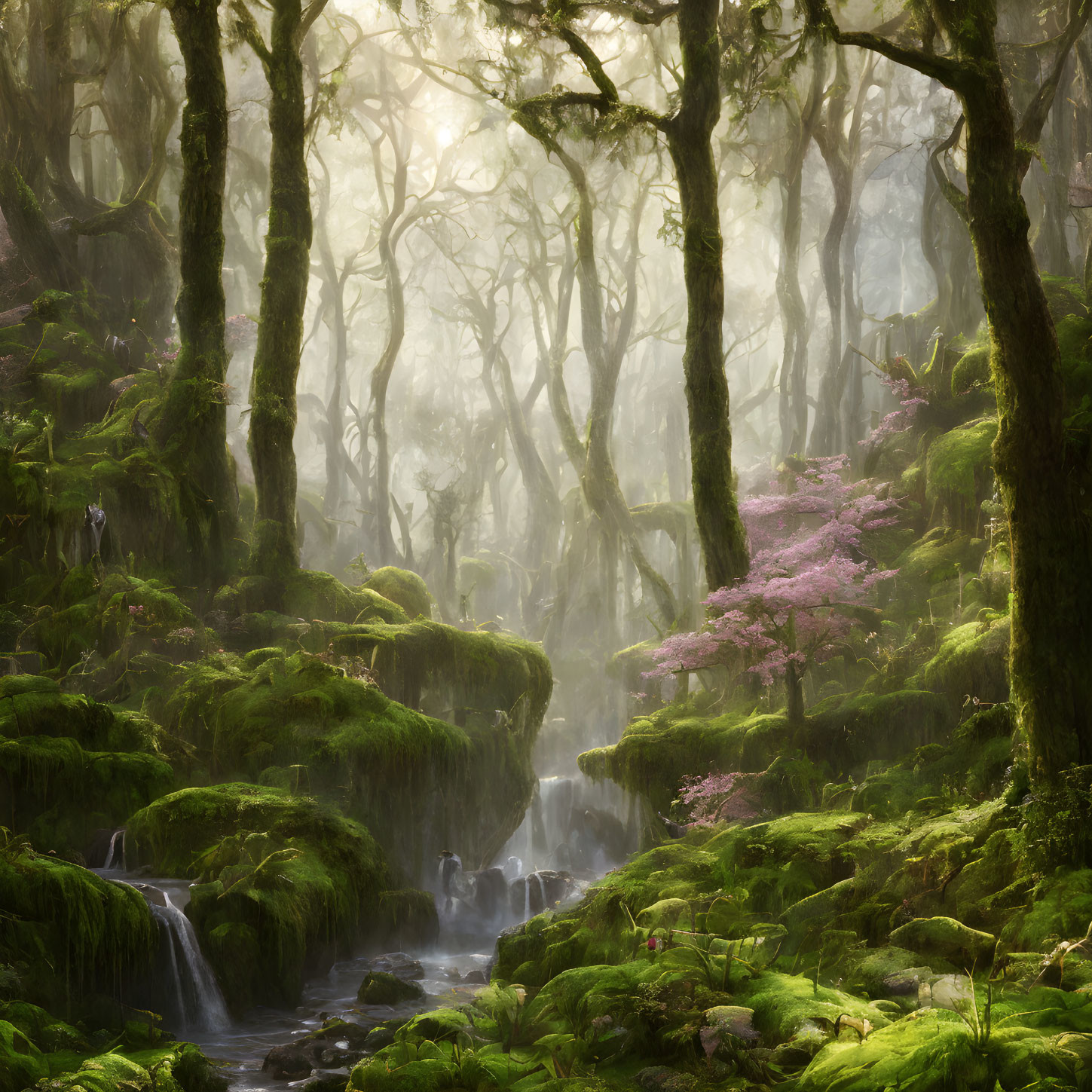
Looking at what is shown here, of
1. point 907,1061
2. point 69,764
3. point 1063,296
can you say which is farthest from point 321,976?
point 1063,296

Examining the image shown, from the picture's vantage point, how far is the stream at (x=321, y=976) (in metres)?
7.58

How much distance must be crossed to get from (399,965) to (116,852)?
125 inches

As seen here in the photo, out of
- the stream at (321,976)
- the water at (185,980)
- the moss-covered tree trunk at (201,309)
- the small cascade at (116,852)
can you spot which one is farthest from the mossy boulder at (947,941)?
the moss-covered tree trunk at (201,309)

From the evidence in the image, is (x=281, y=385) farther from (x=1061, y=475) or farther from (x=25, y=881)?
(x=1061, y=475)

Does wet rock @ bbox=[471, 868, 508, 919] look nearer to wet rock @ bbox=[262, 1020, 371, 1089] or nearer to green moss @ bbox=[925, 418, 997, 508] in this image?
wet rock @ bbox=[262, 1020, 371, 1089]

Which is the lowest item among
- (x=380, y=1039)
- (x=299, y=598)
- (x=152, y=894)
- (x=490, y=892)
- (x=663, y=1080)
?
(x=490, y=892)

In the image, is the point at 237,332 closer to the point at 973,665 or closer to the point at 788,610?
the point at 788,610

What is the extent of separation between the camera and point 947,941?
5445 mm

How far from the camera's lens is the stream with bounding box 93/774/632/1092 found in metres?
7.58

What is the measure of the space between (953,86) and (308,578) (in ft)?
37.2

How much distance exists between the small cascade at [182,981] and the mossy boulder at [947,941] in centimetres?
573


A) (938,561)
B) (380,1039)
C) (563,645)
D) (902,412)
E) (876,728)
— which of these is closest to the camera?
(380,1039)

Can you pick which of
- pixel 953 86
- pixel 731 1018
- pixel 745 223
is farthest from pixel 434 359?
pixel 731 1018

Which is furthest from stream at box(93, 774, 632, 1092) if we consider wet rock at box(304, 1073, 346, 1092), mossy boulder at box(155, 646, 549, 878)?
mossy boulder at box(155, 646, 549, 878)
